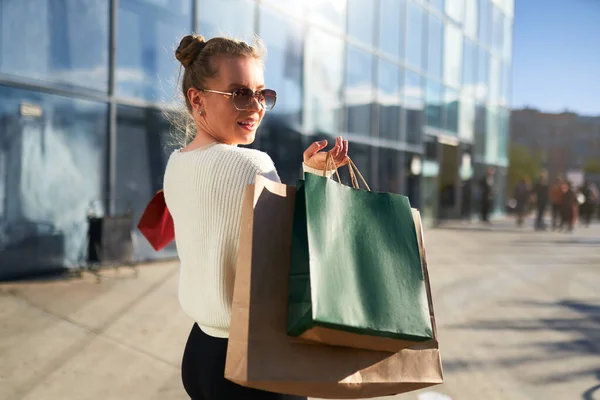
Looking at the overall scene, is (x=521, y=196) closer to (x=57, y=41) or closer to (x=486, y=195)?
(x=486, y=195)

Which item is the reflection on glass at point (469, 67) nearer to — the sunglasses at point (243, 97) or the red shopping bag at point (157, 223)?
the red shopping bag at point (157, 223)

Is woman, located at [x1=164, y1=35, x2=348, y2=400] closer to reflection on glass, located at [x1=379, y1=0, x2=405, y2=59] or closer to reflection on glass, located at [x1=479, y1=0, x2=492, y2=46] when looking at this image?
reflection on glass, located at [x1=379, y1=0, x2=405, y2=59]

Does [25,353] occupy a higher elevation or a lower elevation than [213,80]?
lower

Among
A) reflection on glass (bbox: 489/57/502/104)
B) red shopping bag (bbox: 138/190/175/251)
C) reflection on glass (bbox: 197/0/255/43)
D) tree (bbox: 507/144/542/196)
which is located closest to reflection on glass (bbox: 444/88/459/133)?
reflection on glass (bbox: 489/57/502/104)

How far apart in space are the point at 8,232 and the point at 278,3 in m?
6.18

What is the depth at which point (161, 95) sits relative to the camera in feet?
26.7

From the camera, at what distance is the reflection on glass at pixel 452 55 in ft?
59.3

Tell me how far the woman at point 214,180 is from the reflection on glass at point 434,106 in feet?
53.0

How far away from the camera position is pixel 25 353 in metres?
3.97

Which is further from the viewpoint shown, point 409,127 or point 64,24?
point 409,127

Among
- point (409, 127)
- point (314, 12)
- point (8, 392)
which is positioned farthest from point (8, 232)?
point (409, 127)

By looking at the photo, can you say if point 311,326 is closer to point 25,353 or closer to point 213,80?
point 213,80

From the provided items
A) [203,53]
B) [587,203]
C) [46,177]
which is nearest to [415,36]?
[587,203]

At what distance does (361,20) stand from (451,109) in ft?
21.4
